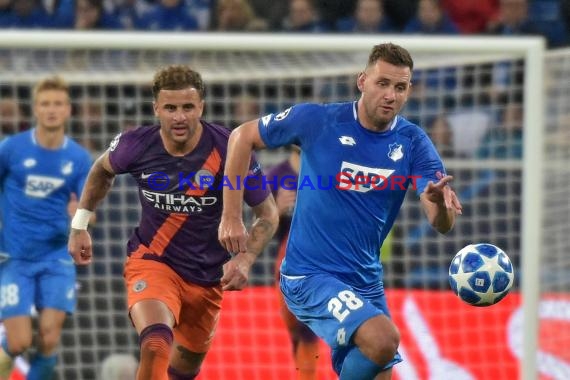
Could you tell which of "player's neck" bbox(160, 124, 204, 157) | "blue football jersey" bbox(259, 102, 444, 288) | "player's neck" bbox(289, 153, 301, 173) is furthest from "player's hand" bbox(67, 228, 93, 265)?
"player's neck" bbox(289, 153, 301, 173)

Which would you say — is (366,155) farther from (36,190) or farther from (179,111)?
(36,190)

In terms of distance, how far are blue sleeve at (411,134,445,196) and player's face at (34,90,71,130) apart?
3.20m

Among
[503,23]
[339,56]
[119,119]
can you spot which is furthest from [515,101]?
[119,119]

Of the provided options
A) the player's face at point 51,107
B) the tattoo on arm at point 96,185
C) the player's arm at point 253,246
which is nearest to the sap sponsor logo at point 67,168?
the player's face at point 51,107

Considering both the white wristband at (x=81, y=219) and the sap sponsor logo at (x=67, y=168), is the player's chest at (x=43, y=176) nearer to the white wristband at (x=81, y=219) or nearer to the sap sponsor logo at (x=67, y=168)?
the sap sponsor logo at (x=67, y=168)

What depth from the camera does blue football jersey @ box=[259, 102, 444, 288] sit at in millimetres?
6156

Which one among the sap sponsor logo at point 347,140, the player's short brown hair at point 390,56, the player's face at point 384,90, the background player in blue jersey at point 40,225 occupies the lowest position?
the background player in blue jersey at point 40,225

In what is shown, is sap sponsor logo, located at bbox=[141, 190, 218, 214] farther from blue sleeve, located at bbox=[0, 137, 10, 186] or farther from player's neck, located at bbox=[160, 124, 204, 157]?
blue sleeve, located at bbox=[0, 137, 10, 186]

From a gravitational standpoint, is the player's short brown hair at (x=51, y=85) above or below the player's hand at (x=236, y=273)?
above

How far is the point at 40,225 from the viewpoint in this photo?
8.55 m

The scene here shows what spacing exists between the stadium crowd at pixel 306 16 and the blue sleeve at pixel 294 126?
5611 mm

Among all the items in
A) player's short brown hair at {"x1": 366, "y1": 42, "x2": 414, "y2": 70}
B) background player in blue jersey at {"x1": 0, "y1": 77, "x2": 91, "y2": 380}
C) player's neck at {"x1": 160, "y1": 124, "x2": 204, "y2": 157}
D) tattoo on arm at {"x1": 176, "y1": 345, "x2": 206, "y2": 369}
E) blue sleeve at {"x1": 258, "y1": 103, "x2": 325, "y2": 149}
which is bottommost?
tattoo on arm at {"x1": 176, "y1": 345, "x2": 206, "y2": 369}

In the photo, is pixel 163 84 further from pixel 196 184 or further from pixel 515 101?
pixel 515 101

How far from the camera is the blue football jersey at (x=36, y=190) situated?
8539mm
